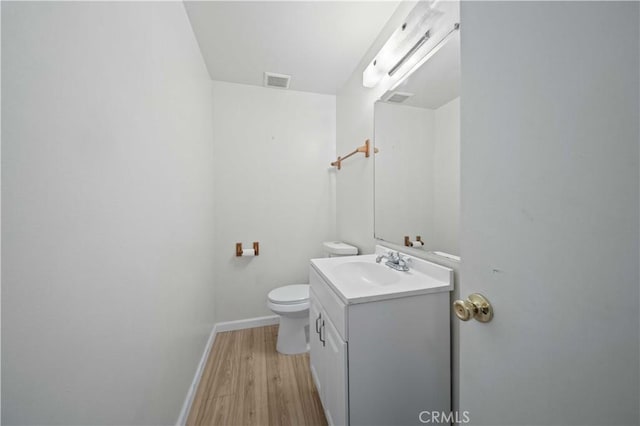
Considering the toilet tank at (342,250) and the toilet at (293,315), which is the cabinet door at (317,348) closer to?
the toilet at (293,315)

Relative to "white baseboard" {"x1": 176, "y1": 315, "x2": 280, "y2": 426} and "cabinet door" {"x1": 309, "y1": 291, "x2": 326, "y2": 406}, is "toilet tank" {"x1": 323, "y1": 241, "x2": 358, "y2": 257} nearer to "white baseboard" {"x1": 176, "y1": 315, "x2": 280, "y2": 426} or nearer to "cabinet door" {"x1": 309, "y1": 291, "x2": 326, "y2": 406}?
"cabinet door" {"x1": 309, "y1": 291, "x2": 326, "y2": 406}

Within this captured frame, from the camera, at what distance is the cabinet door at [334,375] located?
907mm

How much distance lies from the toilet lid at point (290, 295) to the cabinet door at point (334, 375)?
0.61 m

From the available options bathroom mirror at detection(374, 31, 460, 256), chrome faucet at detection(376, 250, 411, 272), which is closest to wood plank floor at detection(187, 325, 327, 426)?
chrome faucet at detection(376, 250, 411, 272)

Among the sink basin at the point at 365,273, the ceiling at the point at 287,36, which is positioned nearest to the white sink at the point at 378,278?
the sink basin at the point at 365,273

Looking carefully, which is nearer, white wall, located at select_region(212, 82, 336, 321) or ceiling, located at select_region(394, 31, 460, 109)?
ceiling, located at select_region(394, 31, 460, 109)

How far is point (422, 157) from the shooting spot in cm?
126

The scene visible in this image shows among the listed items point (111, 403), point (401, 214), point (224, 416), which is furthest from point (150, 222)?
point (401, 214)

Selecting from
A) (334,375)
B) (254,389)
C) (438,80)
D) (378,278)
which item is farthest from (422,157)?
(254,389)

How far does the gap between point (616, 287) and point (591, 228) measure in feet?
0.28

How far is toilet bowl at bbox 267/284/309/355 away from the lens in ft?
5.75

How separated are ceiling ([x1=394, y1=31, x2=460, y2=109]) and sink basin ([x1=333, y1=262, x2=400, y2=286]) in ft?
3.08

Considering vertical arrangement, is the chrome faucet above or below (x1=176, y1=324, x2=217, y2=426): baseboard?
above

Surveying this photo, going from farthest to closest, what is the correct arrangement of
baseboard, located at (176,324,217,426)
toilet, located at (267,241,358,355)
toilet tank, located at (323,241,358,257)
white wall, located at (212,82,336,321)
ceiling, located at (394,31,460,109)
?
white wall, located at (212,82,336,321), toilet tank, located at (323,241,358,257), toilet, located at (267,241,358,355), baseboard, located at (176,324,217,426), ceiling, located at (394,31,460,109)
